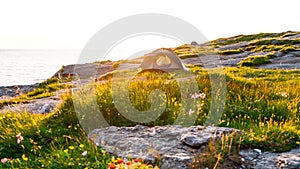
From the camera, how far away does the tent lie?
20219 mm

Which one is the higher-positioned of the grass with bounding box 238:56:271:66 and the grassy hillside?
the grass with bounding box 238:56:271:66

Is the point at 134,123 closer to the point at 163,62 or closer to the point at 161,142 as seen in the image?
the point at 161,142

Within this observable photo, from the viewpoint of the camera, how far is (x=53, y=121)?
7805 millimetres

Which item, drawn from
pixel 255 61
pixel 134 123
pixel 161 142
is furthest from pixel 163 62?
pixel 161 142

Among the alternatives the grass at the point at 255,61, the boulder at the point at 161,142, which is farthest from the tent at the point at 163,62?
the boulder at the point at 161,142

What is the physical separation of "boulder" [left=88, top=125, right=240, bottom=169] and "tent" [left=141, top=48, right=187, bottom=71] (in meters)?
13.8

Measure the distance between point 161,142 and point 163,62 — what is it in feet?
50.8

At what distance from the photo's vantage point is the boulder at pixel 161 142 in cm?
515

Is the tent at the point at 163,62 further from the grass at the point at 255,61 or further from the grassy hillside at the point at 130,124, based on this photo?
the grassy hillside at the point at 130,124

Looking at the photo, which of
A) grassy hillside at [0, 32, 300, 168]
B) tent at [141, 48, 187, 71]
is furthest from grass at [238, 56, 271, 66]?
grassy hillside at [0, 32, 300, 168]

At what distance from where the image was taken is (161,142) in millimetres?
5816

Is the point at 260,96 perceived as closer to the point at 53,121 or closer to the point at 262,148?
the point at 262,148

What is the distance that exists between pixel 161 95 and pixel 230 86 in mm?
2600

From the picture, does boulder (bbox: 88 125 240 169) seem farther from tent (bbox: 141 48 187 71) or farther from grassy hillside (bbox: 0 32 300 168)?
tent (bbox: 141 48 187 71)
